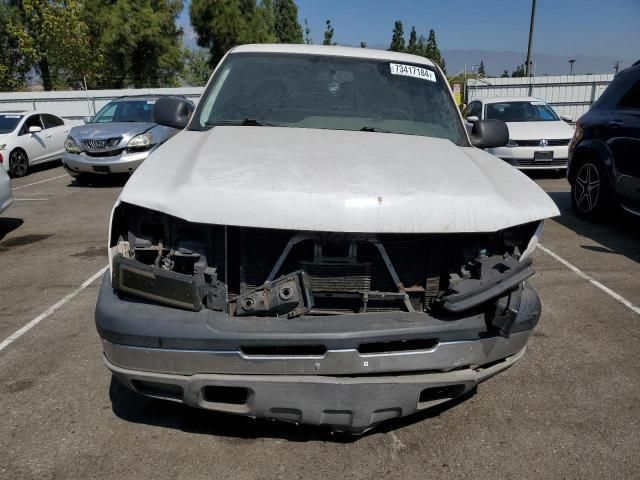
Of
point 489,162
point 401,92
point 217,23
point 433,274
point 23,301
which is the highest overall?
point 217,23

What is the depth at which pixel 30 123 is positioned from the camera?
13.2m

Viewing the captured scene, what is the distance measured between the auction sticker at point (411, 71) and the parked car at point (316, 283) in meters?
1.38

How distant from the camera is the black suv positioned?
6188 millimetres

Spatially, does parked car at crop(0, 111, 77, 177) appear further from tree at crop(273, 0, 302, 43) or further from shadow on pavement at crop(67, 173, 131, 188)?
tree at crop(273, 0, 302, 43)

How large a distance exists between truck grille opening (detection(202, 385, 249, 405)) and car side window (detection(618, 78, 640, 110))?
19.4 ft

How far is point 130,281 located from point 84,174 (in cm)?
898

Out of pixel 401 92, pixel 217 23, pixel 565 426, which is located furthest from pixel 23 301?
pixel 217 23

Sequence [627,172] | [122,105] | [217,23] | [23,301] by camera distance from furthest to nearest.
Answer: [217,23] < [122,105] < [627,172] < [23,301]

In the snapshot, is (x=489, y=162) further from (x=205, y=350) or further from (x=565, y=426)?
(x=205, y=350)

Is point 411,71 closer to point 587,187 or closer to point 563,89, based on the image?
point 587,187

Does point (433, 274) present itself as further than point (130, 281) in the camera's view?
Yes

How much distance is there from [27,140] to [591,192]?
11.8 m

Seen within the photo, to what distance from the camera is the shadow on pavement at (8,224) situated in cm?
735

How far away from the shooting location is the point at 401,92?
3928 millimetres
